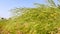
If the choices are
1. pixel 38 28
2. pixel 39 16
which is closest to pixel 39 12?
pixel 39 16

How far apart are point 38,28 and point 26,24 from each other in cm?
36

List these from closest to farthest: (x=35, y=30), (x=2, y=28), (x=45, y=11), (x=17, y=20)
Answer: (x=35, y=30) → (x=45, y=11) → (x=17, y=20) → (x=2, y=28)

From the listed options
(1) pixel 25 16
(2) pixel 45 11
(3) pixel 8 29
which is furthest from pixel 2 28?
(2) pixel 45 11

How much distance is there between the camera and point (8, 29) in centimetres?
554

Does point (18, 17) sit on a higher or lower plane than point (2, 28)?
higher

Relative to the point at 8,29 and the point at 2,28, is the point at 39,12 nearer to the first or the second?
the point at 8,29

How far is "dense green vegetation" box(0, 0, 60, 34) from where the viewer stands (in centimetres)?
456

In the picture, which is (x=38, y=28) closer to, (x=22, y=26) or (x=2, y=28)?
(x=22, y=26)

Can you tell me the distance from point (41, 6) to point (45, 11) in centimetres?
24

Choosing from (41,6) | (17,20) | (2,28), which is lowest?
(2,28)

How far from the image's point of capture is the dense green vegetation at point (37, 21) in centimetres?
456

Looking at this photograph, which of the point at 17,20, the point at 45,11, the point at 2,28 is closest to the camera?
the point at 45,11

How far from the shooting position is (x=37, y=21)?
479cm

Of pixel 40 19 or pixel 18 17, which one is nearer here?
pixel 40 19
